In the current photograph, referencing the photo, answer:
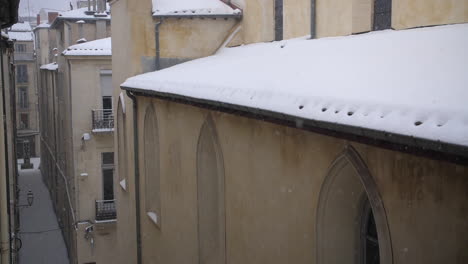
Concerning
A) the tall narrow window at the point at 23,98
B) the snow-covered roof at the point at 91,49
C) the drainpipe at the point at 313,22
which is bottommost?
the tall narrow window at the point at 23,98

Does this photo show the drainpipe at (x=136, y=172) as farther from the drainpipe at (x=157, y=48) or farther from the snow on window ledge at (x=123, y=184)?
the snow on window ledge at (x=123, y=184)

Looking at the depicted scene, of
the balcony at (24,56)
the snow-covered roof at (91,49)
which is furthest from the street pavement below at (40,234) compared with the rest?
the balcony at (24,56)

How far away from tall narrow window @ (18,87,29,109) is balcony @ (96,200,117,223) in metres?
33.9

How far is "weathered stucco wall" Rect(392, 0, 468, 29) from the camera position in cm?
774

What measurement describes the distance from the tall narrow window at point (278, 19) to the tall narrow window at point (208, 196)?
3.56 meters

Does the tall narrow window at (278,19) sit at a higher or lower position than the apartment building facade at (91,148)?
higher

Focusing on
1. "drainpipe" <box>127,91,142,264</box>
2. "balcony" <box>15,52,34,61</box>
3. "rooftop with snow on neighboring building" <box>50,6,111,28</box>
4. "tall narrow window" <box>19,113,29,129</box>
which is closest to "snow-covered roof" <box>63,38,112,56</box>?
"rooftop with snow on neighboring building" <box>50,6,111,28</box>

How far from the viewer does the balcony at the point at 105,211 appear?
23.7m

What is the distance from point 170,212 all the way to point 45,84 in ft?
98.7

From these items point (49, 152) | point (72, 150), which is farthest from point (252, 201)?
point (49, 152)

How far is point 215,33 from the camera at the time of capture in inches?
537

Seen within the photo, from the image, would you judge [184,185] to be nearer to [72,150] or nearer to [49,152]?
[72,150]

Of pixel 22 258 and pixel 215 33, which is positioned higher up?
pixel 215 33

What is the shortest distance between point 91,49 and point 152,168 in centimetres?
A: 1122
